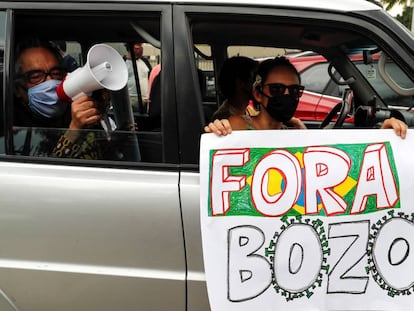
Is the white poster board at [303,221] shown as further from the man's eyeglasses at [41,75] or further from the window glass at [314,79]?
the window glass at [314,79]

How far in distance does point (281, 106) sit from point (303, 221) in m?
0.60

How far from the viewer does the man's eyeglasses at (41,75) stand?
2093 mm

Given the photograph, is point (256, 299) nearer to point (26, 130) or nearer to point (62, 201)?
point (62, 201)

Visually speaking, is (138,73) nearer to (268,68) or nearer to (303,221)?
(268,68)

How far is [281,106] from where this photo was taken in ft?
7.11

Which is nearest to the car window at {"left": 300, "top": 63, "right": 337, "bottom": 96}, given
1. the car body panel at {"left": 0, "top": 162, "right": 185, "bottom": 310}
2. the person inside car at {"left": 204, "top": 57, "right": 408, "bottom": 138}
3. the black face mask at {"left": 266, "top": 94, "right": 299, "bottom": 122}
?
the person inside car at {"left": 204, "top": 57, "right": 408, "bottom": 138}

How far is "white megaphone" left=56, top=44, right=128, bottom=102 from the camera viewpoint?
1935 millimetres

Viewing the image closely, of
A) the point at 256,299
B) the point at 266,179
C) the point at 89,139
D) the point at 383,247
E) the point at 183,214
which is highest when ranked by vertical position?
the point at 89,139

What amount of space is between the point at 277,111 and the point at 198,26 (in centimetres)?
53

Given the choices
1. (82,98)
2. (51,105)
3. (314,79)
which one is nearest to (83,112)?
(82,98)

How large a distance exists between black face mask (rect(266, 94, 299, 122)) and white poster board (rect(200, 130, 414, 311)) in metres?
0.34

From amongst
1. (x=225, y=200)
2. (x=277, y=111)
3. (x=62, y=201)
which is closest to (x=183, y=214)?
(x=225, y=200)

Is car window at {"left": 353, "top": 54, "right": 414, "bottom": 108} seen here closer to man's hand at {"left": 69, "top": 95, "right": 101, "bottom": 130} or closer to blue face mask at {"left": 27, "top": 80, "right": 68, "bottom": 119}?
man's hand at {"left": 69, "top": 95, "right": 101, "bottom": 130}

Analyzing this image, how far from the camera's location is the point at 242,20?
6.34ft
